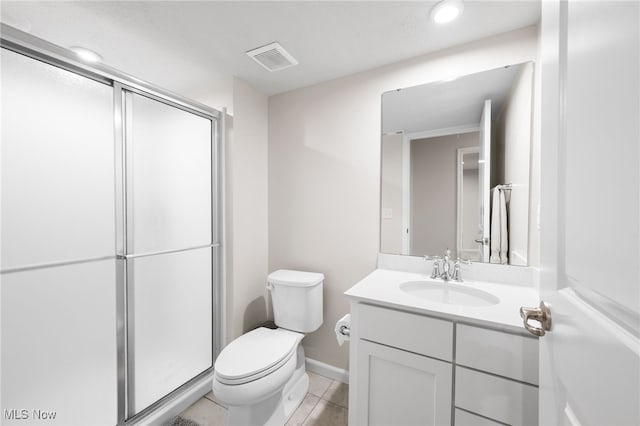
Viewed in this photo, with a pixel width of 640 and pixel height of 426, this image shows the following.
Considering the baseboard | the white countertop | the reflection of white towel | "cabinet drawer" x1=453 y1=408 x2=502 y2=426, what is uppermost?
the reflection of white towel

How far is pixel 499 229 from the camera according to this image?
1435mm

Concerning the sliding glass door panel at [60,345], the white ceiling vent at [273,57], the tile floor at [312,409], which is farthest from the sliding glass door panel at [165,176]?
the tile floor at [312,409]

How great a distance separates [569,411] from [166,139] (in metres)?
2.00

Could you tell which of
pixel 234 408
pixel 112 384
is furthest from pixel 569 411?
pixel 112 384

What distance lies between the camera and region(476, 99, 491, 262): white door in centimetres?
143

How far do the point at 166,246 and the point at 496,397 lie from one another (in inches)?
71.2

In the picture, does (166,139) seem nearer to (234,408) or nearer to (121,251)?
(121,251)

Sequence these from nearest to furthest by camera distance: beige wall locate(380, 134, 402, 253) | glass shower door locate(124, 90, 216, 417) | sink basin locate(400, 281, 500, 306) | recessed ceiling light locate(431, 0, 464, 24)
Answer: recessed ceiling light locate(431, 0, 464, 24) < sink basin locate(400, 281, 500, 306) < glass shower door locate(124, 90, 216, 417) < beige wall locate(380, 134, 402, 253)

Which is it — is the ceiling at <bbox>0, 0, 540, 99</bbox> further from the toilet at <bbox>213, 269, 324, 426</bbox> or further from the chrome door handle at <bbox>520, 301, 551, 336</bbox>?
the toilet at <bbox>213, 269, 324, 426</bbox>

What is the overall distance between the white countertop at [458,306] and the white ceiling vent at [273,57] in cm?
146

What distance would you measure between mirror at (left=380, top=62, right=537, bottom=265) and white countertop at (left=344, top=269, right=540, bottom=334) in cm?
18

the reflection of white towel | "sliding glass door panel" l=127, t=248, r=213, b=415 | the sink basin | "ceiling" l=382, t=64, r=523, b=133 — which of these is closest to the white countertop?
the sink basin

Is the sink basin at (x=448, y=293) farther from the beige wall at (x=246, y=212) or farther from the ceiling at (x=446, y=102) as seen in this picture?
the beige wall at (x=246, y=212)

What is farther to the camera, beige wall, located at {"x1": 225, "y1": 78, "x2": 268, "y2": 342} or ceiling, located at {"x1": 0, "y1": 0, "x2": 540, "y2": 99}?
beige wall, located at {"x1": 225, "y1": 78, "x2": 268, "y2": 342}
